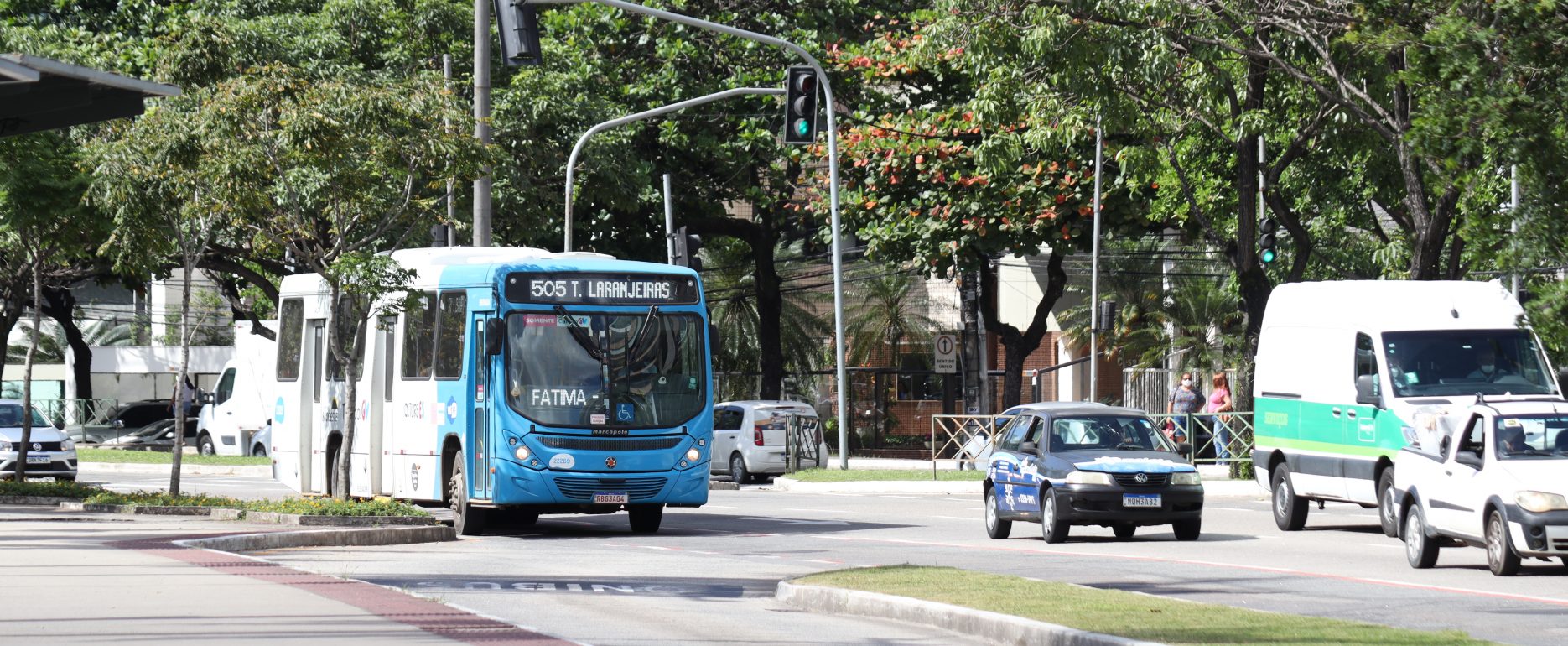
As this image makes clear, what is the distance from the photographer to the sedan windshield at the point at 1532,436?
52.5 ft

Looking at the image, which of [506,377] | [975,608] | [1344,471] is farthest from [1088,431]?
[975,608]

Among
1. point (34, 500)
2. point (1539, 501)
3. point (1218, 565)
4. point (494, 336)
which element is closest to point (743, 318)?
point (34, 500)

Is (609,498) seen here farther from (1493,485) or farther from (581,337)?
(1493,485)

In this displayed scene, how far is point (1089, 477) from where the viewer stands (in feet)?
63.1

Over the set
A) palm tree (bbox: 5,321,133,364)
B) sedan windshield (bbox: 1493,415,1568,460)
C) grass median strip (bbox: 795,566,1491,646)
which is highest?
palm tree (bbox: 5,321,133,364)

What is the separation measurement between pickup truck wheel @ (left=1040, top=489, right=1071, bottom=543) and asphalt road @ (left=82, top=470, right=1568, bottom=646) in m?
0.14

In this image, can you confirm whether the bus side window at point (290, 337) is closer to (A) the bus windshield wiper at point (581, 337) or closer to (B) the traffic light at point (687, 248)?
(A) the bus windshield wiper at point (581, 337)

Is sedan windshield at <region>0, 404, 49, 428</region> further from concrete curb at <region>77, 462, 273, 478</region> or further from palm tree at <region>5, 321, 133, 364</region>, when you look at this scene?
palm tree at <region>5, 321, 133, 364</region>

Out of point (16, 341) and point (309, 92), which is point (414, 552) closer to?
point (309, 92)

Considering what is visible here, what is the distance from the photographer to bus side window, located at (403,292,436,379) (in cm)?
2195

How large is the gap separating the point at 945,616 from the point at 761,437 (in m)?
22.9

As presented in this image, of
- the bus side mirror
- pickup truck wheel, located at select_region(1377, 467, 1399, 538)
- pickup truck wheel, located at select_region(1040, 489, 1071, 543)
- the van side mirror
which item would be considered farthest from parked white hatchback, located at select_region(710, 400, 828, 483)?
pickup truck wheel, located at select_region(1377, 467, 1399, 538)

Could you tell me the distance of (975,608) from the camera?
11.9 m

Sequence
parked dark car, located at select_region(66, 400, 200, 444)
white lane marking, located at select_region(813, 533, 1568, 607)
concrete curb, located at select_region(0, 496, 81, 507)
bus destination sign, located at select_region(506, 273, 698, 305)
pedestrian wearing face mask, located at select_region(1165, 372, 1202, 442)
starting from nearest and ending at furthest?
white lane marking, located at select_region(813, 533, 1568, 607) < bus destination sign, located at select_region(506, 273, 698, 305) < concrete curb, located at select_region(0, 496, 81, 507) < pedestrian wearing face mask, located at select_region(1165, 372, 1202, 442) < parked dark car, located at select_region(66, 400, 200, 444)
